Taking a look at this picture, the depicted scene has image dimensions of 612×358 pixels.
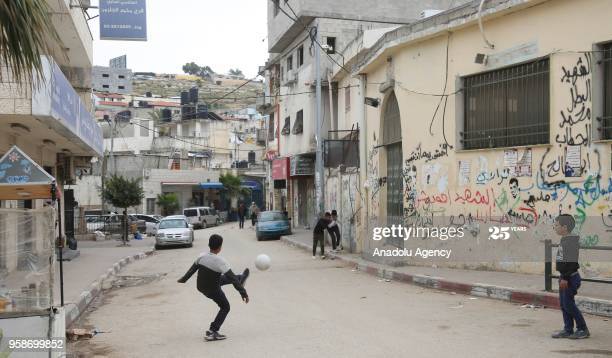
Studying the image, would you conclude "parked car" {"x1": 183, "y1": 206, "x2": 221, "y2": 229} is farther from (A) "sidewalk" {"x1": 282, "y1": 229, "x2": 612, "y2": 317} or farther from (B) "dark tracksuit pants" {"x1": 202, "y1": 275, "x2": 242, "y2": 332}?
(B) "dark tracksuit pants" {"x1": 202, "y1": 275, "x2": 242, "y2": 332}

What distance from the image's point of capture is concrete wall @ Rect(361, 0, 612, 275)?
38.1 ft

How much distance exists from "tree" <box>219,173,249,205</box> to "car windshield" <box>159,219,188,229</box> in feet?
92.6

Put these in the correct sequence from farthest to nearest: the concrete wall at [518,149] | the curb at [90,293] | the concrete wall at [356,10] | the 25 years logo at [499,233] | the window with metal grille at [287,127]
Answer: the window with metal grille at [287,127] < the concrete wall at [356,10] < the 25 years logo at [499,233] < the concrete wall at [518,149] < the curb at [90,293]

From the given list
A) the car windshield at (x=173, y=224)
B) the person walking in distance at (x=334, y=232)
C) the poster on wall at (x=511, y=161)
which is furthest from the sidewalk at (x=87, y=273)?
the poster on wall at (x=511, y=161)

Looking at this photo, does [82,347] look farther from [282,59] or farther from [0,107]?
[282,59]

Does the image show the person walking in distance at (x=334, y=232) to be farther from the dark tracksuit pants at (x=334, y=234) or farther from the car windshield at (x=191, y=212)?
the car windshield at (x=191, y=212)

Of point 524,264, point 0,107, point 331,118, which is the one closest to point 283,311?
point 524,264

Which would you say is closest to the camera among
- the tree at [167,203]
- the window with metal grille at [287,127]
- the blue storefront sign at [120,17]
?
the blue storefront sign at [120,17]

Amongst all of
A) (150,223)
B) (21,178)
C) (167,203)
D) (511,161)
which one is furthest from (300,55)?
(21,178)

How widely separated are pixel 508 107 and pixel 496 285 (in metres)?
4.30

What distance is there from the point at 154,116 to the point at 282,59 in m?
41.4

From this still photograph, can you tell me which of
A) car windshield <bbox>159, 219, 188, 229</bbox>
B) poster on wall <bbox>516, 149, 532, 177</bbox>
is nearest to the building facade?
car windshield <bbox>159, 219, 188, 229</bbox>

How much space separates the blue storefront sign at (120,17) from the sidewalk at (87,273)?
21.6 feet

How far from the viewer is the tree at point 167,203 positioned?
55.6m
